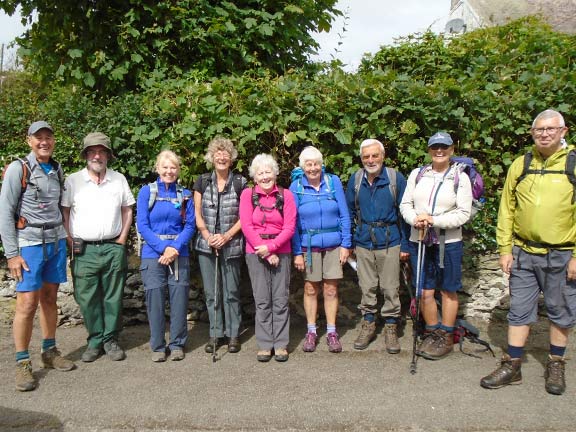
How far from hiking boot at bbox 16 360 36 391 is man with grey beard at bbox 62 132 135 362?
56 centimetres

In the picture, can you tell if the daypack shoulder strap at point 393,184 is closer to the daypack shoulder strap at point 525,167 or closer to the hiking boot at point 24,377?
the daypack shoulder strap at point 525,167

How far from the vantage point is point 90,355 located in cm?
479

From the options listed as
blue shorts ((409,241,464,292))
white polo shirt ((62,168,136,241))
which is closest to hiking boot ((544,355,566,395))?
blue shorts ((409,241,464,292))

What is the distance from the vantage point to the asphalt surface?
3.64 meters

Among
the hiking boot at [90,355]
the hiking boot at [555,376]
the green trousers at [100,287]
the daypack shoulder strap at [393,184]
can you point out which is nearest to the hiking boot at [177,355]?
the green trousers at [100,287]

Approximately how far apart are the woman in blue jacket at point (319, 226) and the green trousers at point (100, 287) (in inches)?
71.2

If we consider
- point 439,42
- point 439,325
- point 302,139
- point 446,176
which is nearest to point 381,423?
point 439,325

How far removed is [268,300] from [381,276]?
1195mm

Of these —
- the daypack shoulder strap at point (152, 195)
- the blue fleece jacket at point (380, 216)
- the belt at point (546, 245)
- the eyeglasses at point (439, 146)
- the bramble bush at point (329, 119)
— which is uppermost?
the bramble bush at point (329, 119)

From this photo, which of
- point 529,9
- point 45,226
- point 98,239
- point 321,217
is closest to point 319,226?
point 321,217

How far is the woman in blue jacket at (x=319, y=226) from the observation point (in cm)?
484

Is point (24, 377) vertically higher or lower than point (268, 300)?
lower

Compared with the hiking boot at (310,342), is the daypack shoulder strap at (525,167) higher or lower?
higher

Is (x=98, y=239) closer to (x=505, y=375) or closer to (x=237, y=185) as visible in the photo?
(x=237, y=185)
